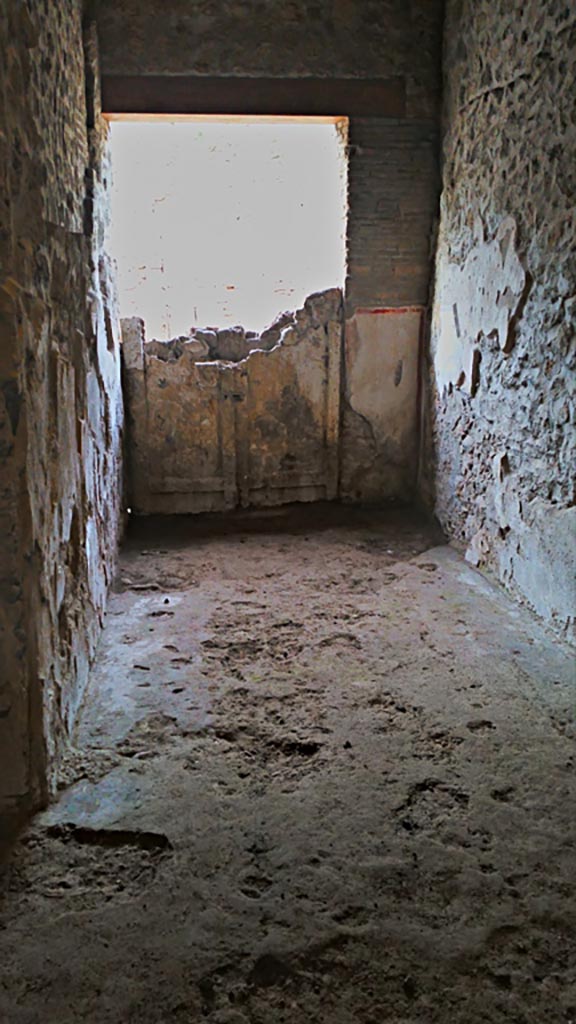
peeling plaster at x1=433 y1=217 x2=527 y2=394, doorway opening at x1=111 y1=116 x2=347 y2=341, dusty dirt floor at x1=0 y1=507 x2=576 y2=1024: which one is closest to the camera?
dusty dirt floor at x1=0 y1=507 x2=576 y2=1024

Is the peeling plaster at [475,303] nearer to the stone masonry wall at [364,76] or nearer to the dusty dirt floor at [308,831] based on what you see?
the stone masonry wall at [364,76]

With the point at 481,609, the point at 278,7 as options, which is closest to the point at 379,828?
the point at 481,609

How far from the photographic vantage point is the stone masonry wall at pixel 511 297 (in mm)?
3121

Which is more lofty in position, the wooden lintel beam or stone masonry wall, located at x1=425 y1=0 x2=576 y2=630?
the wooden lintel beam

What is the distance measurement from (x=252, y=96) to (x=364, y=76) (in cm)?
69

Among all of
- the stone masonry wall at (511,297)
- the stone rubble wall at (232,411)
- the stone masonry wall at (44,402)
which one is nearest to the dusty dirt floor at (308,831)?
the stone masonry wall at (44,402)

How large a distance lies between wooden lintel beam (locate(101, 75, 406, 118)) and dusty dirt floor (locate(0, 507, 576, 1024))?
2.98 m

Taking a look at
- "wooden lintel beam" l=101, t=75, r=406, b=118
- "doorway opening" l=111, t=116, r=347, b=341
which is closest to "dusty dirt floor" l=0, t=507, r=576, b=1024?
"wooden lintel beam" l=101, t=75, r=406, b=118

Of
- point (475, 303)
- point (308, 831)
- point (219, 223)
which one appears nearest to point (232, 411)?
point (475, 303)

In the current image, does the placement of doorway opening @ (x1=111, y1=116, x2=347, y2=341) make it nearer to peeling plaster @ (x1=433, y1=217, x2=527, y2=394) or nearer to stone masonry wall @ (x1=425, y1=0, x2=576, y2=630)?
peeling plaster @ (x1=433, y1=217, x2=527, y2=394)

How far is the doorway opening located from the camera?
7.63 metres

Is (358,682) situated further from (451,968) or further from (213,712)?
(451,968)

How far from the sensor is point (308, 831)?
79.6 inches

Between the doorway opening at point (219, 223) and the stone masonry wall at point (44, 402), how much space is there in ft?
14.3
